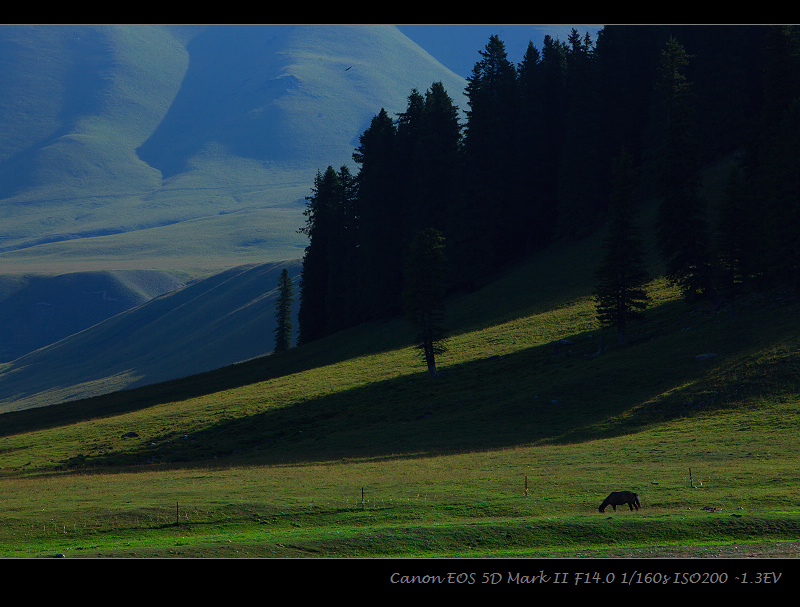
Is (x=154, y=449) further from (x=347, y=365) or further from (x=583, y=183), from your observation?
(x=583, y=183)

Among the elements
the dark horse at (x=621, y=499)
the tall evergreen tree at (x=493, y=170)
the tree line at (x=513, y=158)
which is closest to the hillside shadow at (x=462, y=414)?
the tree line at (x=513, y=158)

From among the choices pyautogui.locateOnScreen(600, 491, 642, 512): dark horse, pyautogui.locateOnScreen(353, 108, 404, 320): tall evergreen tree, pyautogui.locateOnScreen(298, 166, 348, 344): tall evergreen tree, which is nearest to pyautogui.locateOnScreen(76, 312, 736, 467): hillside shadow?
pyautogui.locateOnScreen(600, 491, 642, 512): dark horse

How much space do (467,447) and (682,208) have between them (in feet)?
84.0

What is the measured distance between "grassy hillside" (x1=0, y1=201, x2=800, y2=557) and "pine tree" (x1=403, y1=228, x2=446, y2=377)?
2.86m

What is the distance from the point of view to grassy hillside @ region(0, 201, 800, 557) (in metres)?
21.0

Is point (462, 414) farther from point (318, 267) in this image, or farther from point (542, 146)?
point (318, 267)

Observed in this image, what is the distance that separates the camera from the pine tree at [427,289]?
56.3 metres

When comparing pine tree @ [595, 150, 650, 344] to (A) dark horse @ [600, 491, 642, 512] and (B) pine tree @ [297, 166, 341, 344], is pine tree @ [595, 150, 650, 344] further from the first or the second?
(B) pine tree @ [297, 166, 341, 344]

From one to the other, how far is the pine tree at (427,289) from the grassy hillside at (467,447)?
286 centimetres
